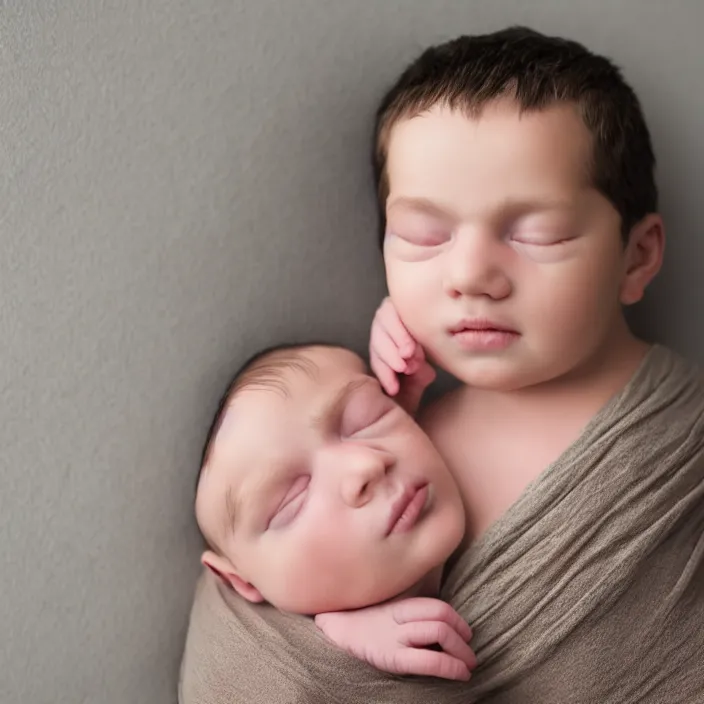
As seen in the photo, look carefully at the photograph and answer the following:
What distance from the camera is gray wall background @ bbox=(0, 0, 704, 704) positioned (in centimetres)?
95

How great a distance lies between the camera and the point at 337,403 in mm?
953

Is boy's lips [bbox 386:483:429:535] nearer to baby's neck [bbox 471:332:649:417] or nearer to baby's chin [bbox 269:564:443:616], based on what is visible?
baby's chin [bbox 269:564:443:616]

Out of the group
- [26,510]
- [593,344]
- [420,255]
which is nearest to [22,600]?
[26,510]

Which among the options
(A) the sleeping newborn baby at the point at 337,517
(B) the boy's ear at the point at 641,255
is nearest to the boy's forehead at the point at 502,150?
(B) the boy's ear at the point at 641,255

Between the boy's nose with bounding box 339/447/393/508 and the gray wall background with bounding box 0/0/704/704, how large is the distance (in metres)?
0.22

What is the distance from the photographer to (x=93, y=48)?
960mm

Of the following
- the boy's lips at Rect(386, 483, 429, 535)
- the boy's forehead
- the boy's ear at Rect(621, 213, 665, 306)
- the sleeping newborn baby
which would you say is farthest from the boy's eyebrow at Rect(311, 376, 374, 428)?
the boy's ear at Rect(621, 213, 665, 306)

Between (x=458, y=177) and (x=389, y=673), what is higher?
(x=458, y=177)

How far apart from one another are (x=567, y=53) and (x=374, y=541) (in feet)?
1.94

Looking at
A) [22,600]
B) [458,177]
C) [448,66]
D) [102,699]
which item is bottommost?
[102,699]

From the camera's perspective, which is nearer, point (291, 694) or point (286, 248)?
point (291, 694)

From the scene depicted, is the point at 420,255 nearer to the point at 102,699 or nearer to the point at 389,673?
the point at 389,673

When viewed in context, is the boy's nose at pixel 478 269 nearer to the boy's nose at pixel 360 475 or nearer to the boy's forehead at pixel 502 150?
the boy's forehead at pixel 502 150

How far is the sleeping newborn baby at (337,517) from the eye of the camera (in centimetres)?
88
